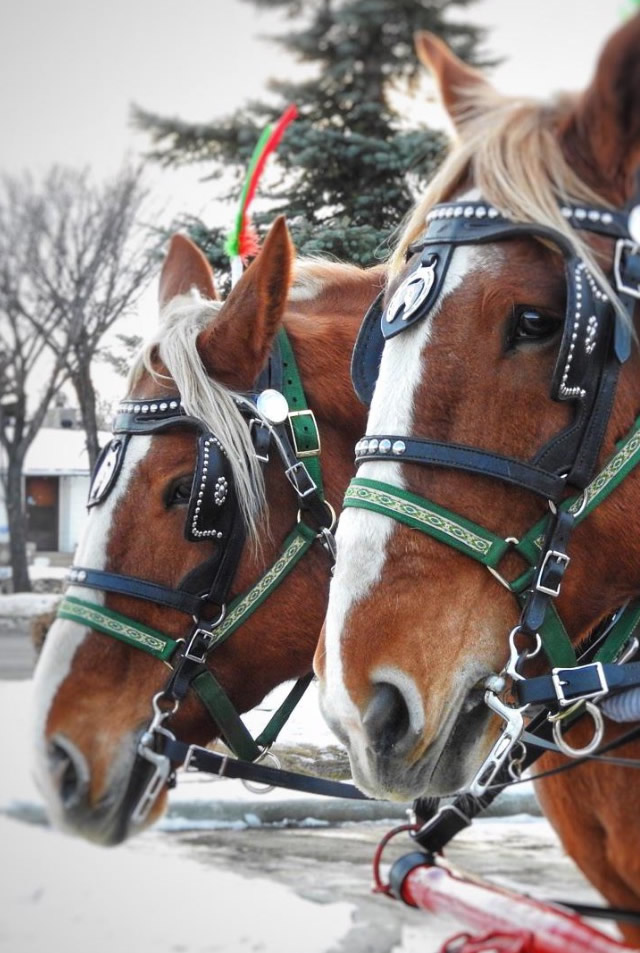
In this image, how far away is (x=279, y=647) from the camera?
2.44m

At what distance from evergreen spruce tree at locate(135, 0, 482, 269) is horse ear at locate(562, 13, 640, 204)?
78.6 inches

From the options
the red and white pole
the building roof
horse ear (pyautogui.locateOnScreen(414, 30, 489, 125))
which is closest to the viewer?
the red and white pole

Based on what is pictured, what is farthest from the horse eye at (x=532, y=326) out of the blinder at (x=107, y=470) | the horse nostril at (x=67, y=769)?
the horse nostril at (x=67, y=769)

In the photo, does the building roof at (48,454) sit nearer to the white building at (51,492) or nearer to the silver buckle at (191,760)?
the white building at (51,492)

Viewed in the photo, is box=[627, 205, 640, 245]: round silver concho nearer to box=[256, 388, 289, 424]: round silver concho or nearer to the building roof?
box=[256, 388, 289, 424]: round silver concho

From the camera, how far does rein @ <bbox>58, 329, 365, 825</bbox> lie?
2.31m

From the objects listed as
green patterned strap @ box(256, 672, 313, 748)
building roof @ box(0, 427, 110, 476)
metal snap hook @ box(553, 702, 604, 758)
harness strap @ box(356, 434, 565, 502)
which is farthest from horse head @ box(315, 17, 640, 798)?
building roof @ box(0, 427, 110, 476)

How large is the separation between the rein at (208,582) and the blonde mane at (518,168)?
2.81 feet

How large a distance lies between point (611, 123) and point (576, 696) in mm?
926

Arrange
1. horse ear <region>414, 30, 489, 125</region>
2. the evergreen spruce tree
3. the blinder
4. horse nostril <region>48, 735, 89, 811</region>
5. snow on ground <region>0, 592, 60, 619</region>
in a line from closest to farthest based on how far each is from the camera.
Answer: horse ear <region>414, 30, 489, 125</region>, horse nostril <region>48, 735, 89, 811</region>, the blinder, the evergreen spruce tree, snow on ground <region>0, 592, 60, 619</region>

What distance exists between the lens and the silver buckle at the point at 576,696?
1.52 meters

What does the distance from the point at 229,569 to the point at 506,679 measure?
3.44ft

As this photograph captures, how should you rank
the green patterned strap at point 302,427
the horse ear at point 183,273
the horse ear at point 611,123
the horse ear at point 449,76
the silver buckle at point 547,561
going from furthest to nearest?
the horse ear at point 183,273
the green patterned strap at point 302,427
the horse ear at point 449,76
the silver buckle at point 547,561
the horse ear at point 611,123

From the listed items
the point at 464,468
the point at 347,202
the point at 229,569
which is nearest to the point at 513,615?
the point at 464,468
